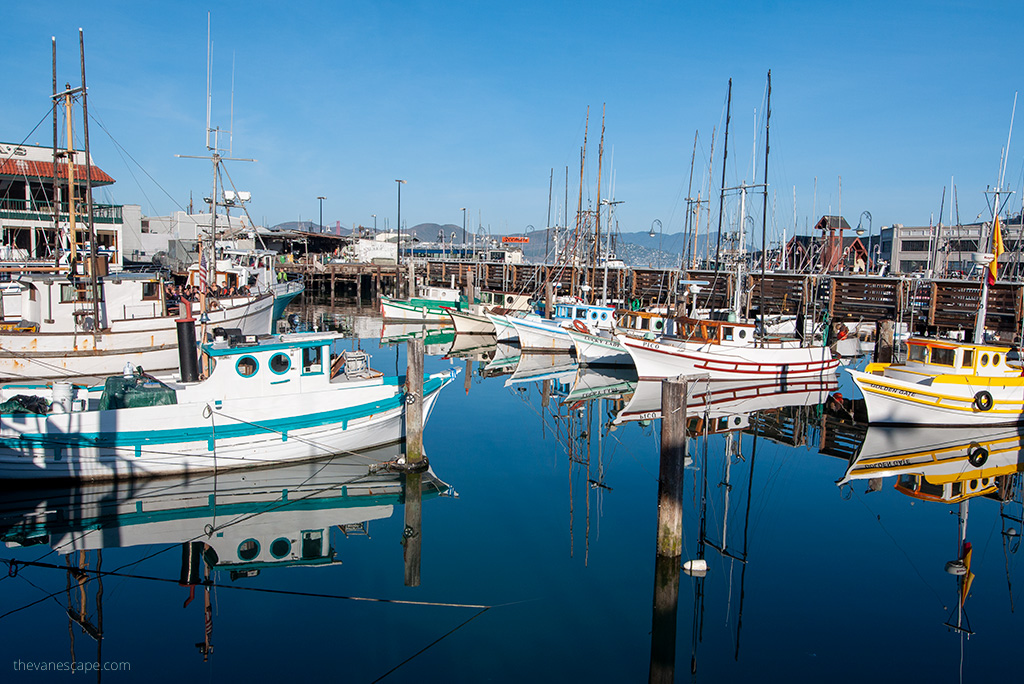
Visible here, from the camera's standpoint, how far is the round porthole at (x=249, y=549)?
10.9 meters

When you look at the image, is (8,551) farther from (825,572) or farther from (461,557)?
(825,572)

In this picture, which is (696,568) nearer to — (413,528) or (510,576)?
(510,576)

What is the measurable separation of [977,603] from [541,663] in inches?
262

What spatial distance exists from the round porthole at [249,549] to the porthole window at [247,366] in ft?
12.6

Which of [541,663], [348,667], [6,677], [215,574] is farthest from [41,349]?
[541,663]

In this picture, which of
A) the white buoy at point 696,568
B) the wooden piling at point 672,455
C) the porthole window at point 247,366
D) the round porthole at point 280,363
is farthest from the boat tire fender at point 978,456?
the porthole window at point 247,366

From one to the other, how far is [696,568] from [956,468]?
9.66 m

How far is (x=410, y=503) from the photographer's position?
13.1 m

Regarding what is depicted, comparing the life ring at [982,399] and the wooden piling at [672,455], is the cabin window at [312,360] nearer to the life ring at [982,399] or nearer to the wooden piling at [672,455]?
the wooden piling at [672,455]

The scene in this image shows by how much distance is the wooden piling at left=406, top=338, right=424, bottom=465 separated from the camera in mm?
14086

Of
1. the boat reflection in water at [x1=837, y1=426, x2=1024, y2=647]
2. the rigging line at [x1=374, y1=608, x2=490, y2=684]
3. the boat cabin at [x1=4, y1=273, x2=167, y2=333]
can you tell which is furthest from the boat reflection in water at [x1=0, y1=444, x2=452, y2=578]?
the boat cabin at [x1=4, y1=273, x2=167, y2=333]

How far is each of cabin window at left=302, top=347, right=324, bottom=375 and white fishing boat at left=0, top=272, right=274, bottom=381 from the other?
1122 centimetres

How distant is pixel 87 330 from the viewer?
75.4 feet

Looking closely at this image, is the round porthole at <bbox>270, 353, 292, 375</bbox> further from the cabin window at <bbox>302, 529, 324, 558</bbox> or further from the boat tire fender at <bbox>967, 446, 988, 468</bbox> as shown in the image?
the boat tire fender at <bbox>967, 446, 988, 468</bbox>
